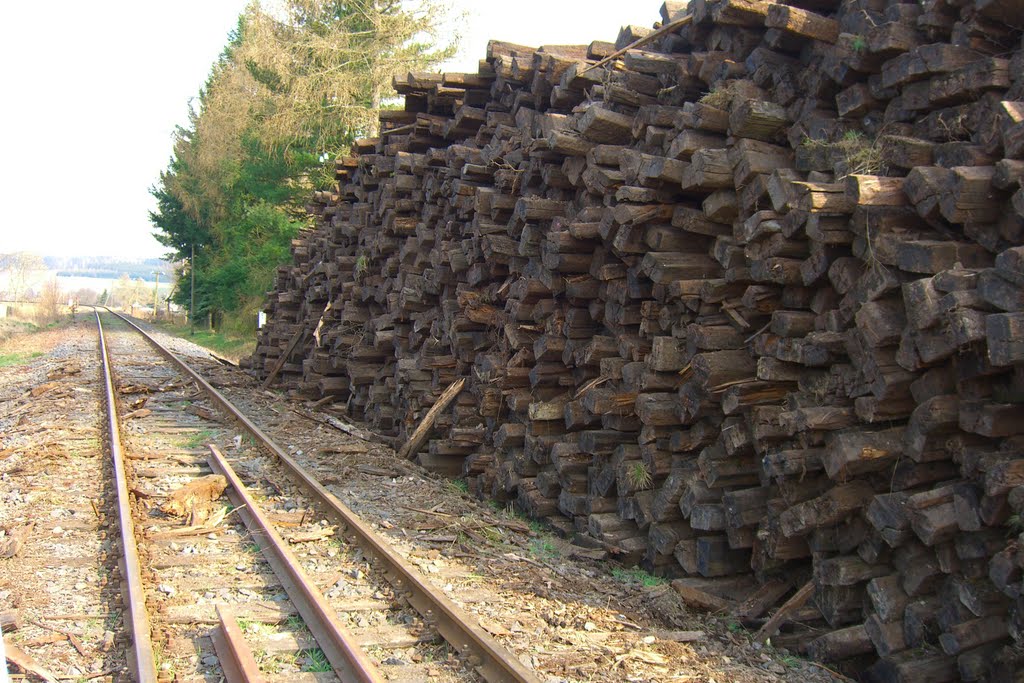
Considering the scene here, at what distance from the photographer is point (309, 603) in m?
5.67

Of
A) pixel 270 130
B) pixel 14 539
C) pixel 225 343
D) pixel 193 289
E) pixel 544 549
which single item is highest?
pixel 270 130

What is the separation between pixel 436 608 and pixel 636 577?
1.62 metres

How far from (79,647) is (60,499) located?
3.80 meters

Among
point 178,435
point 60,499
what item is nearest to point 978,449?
point 60,499

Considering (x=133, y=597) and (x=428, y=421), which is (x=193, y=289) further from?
(x=133, y=597)

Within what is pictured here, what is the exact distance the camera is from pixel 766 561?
5.47 meters

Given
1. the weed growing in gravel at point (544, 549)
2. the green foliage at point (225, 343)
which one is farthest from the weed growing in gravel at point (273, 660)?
the green foliage at point (225, 343)

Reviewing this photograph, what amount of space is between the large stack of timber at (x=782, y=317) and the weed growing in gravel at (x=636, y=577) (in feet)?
0.33

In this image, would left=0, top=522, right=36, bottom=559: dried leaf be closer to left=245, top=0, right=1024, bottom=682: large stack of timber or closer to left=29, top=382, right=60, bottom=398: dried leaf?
left=245, top=0, right=1024, bottom=682: large stack of timber

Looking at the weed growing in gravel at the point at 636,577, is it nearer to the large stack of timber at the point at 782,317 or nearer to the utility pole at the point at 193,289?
the large stack of timber at the point at 782,317

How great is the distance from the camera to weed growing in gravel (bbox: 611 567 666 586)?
6160mm

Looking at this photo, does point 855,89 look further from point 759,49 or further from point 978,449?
point 978,449

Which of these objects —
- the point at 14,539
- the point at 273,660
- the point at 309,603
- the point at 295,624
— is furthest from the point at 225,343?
the point at 273,660

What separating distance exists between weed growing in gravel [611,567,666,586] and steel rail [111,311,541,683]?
55.7 inches
